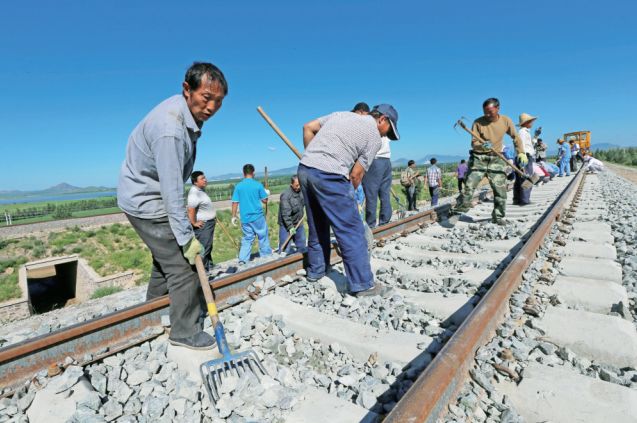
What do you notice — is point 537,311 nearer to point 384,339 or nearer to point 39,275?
point 384,339

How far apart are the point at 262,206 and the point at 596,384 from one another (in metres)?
6.62

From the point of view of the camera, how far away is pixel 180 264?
232cm

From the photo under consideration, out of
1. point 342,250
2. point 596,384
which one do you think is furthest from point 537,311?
point 342,250

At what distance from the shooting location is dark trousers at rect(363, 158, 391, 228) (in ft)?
20.2

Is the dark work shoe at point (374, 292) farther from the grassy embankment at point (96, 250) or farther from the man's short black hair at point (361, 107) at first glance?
the grassy embankment at point (96, 250)

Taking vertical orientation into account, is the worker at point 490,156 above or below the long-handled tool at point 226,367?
above

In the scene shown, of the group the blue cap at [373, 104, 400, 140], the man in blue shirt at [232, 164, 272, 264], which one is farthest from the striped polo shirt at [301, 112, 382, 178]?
the man in blue shirt at [232, 164, 272, 264]

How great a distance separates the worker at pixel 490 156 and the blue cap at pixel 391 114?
319 cm

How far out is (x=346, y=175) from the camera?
296 centimetres

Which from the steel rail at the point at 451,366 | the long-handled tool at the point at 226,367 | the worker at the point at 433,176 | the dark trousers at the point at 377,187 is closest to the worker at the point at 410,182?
the worker at the point at 433,176

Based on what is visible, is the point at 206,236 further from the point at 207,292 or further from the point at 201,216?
the point at 207,292

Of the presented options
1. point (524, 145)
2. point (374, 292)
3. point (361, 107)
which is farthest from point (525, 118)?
point (374, 292)

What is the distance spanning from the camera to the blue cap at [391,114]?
317 centimetres

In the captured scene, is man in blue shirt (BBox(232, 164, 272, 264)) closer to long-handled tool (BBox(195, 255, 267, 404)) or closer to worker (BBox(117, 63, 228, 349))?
worker (BBox(117, 63, 228, 349))
